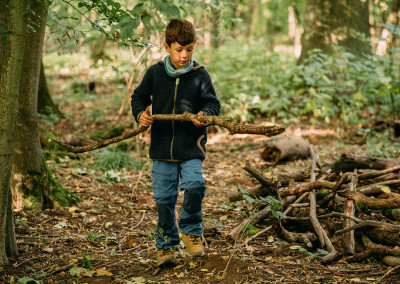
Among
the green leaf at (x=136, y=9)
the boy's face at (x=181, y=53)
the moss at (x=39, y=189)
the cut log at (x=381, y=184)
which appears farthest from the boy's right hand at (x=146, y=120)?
the cut log at (x=381, y=184)

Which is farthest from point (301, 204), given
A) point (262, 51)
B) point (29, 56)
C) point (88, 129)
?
point (262, 51)

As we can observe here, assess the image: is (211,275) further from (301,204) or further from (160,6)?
(160,6)

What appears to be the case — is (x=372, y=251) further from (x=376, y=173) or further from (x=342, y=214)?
(x=376, y=173)

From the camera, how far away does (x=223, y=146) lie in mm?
8109

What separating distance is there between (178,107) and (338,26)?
8729 mm

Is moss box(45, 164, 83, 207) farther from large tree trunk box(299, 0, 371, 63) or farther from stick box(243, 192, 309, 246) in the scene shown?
large tree trunk box(299, 0, 371, 63)

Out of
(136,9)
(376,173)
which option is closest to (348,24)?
(376,173)

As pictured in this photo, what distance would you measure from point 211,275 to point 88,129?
22.0ft

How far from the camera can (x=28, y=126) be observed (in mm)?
4039

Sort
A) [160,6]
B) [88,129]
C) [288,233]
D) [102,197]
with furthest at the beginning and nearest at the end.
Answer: [88,129], [102,197], [288,233], [160,6]

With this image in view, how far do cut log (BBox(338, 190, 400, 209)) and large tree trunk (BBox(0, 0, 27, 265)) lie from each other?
3109 mm

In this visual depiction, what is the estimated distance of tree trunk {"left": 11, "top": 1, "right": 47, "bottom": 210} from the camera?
152 inches

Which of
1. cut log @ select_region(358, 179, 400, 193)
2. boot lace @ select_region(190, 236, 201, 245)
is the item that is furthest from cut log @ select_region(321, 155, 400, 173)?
boot lace @ select_region(190, 236, 201, 245)

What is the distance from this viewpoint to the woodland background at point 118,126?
9.91 ft
